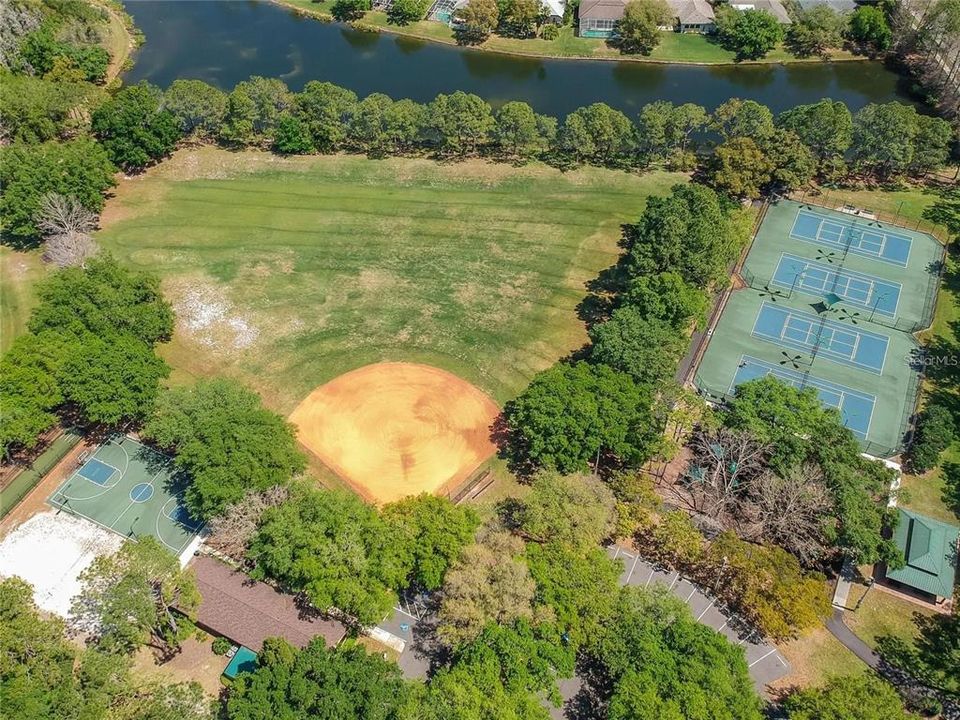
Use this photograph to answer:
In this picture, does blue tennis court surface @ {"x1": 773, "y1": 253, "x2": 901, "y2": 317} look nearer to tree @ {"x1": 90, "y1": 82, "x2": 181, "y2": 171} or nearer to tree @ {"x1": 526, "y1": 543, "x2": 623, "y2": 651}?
tree @ {"x1": 526, "y1": 543, "x2": 623, "y2": 651}

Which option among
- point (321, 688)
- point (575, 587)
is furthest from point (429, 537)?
point (321, 688)

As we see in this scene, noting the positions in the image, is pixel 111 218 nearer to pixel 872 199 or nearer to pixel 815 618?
pixel 815 618

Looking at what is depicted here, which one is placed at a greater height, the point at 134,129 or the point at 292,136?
the point at 134,129

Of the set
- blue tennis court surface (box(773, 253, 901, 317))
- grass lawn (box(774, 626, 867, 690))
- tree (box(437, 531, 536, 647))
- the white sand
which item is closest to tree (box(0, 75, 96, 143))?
the white sand

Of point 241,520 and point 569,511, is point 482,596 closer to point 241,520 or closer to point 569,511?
point 569,511

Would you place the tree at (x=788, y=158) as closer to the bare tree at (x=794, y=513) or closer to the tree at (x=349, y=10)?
the bare tree at (x=794, y=513)

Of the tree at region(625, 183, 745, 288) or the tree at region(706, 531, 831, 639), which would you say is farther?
the tree at region(625, 183, 745, 288)
